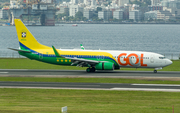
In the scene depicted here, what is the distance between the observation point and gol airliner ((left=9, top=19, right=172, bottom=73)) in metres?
54.1

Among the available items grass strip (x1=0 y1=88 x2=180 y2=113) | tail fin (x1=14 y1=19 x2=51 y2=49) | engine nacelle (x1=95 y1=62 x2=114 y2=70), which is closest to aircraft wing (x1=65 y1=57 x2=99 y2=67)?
engine nacelle (x1=95 y1=62 x2=114 y2=70)

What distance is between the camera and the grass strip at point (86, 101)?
2655cm

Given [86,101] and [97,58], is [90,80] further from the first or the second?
[86,101]

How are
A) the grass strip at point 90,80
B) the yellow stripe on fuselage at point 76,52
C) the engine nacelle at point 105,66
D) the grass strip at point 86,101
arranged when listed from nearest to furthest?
the grass strip at point 86,101, the grass strip at point 90,80, the engine nacelle at point 105,66, the yellow stripe on fuselage at point 76,52

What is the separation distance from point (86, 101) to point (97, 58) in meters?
25.0

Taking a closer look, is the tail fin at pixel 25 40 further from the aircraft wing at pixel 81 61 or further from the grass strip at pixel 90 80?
the grass strip at pixel 90 80

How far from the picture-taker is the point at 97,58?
55500mm

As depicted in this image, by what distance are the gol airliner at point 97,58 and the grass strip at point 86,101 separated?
1850 centimetres

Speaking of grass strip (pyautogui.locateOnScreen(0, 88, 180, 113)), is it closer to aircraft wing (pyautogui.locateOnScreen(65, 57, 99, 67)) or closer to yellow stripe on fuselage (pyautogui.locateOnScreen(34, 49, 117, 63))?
aircraft wing (pyautogui.locateOnScreen(65, 57, 99, 67))

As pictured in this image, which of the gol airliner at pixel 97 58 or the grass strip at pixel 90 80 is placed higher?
the gol airliner at pixel 97 58

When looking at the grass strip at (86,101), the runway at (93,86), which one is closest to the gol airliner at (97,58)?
the runway at (93,86)

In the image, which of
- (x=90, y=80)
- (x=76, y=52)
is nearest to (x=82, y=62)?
(x=76, y=52)

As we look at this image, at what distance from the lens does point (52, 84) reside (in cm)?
4172

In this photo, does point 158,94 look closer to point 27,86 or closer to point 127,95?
point 127,95
